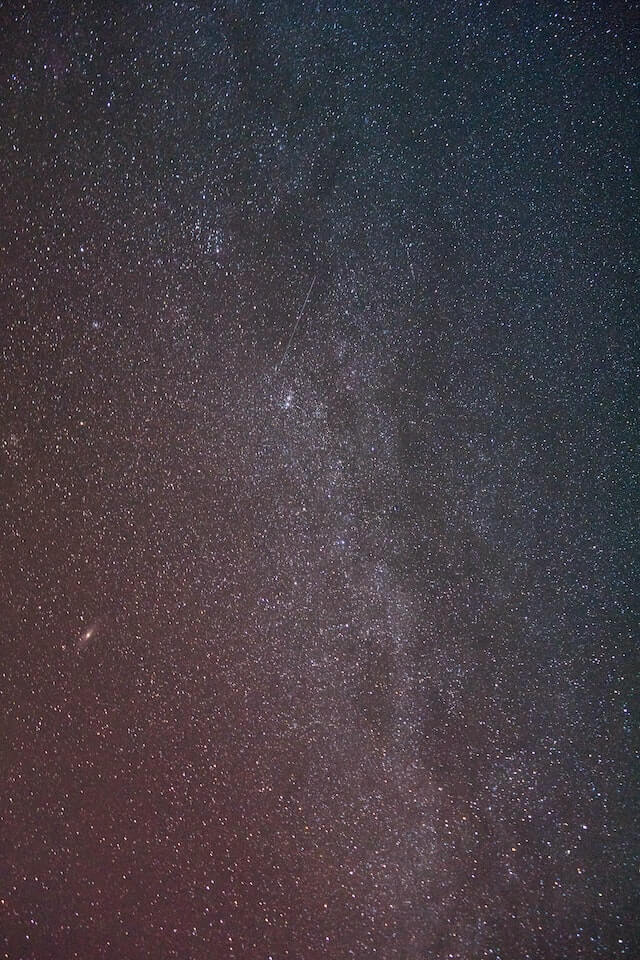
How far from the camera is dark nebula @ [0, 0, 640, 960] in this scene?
48cm

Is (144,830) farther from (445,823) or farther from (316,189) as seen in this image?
(316,189)

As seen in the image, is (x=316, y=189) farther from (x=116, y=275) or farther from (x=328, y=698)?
(x=328, y=698)

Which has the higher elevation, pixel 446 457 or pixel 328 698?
pixel 446 457

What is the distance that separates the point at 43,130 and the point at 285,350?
205 millimetres

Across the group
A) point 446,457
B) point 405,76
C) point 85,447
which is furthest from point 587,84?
point 85,447

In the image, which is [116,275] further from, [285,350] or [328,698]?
[328,698]

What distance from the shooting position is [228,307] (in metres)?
0.49

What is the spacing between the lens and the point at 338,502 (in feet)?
1.63

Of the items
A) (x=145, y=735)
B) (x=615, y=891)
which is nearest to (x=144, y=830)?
(x=145, y=735)

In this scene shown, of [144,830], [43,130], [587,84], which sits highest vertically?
[587,84]

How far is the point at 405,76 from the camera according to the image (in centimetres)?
48

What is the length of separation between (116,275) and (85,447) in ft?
0.37

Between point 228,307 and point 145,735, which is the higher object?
point 228,307

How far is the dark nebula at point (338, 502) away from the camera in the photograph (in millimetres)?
483
